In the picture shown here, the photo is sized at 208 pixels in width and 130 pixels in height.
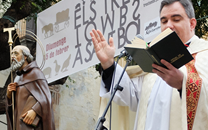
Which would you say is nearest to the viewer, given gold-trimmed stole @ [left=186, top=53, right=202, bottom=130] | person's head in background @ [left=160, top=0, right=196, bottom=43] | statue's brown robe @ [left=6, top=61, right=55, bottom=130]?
gold-trimmed stole @ [left=186, top=53, right=202, bottom=130]

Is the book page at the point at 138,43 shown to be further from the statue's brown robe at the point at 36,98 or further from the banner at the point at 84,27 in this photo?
the statue's brown robe at the point at 36,98

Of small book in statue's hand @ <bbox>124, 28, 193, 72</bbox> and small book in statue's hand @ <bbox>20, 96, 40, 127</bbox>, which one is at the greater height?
small book in statue's hand @ <bbox>124, 28, 193, 72</bbox>

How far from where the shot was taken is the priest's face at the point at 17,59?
550cm

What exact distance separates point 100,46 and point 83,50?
2.79 metres

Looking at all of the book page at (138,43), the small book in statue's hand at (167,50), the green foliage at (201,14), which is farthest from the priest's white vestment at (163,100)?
the green foliage at (201,14)

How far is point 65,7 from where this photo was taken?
262 inches

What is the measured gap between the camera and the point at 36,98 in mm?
5199

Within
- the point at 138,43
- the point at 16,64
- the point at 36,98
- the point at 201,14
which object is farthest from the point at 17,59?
the point at 201,14

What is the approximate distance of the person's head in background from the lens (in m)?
2.97

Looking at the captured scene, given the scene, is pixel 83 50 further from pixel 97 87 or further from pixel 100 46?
pixel 97 87

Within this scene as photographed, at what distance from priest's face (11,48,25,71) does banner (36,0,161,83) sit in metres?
0.87

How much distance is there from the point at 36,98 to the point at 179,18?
2915mm

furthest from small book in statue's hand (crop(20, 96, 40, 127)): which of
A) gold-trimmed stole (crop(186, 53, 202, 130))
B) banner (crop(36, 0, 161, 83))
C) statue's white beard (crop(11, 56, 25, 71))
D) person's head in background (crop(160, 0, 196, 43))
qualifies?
gold-trimmed stole (crop(186, 53, 202, 130))

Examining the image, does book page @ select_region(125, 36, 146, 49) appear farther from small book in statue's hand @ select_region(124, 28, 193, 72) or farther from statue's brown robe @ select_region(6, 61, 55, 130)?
statue's brown robe @ select_region(6, 61, 55, 130)
